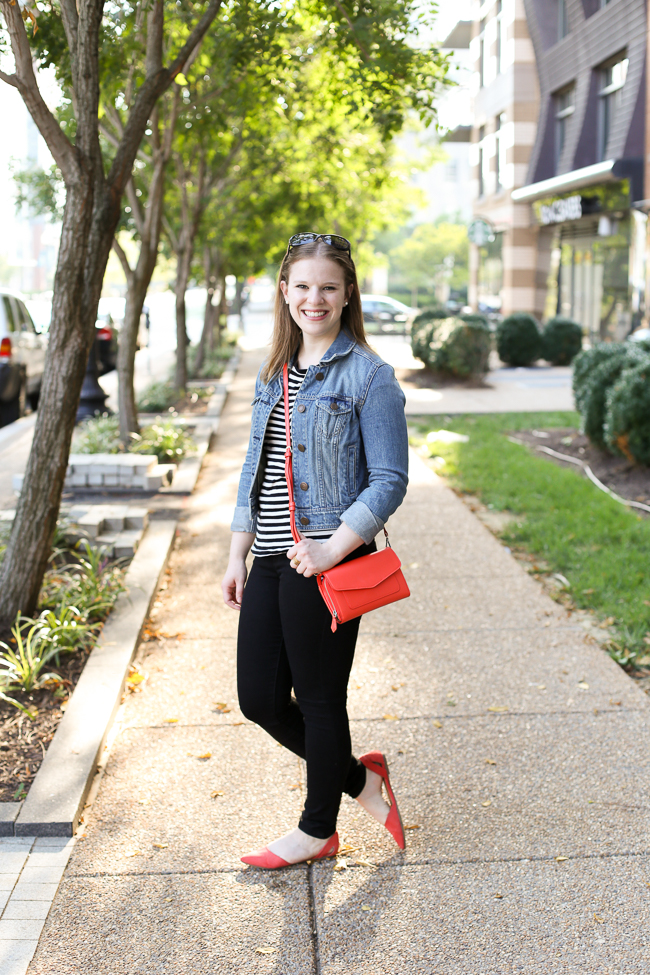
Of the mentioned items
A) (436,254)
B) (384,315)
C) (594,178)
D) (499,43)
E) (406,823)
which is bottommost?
(384,315)

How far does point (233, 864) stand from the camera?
3.01m

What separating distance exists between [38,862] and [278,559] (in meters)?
1.34

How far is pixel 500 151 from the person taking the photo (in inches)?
1278

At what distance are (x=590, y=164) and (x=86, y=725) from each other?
2400cm

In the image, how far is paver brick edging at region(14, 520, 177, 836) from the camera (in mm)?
3176

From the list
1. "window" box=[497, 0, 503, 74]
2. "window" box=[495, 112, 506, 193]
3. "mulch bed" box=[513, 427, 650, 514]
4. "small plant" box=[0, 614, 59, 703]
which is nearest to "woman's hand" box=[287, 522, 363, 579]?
"small plant" box=[0, 614, 59, 703]

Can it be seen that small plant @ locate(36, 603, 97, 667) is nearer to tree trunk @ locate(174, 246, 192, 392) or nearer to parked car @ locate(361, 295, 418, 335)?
tree trunk @ locate(174, 246, 192, 392)

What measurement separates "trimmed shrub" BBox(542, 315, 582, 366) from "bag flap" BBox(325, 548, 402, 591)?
20093mm

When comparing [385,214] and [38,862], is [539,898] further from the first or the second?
[385,214]

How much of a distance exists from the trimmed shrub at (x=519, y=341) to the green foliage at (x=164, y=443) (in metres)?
13.2

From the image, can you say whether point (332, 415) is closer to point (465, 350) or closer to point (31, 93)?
point (31, 93)

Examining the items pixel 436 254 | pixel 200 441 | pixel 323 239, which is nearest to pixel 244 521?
pixel 323 239

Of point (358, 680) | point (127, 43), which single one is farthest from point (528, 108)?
point (358, 680)

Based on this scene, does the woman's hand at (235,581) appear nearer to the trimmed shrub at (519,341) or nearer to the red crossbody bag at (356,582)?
the red crossbody bag at (356,582)
